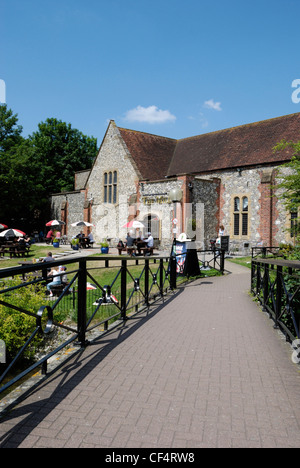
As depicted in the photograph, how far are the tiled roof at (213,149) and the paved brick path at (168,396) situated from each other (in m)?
20.5

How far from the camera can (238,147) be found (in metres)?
27.3

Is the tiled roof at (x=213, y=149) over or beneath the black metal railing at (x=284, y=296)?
over

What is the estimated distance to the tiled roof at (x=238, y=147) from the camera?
2473cm

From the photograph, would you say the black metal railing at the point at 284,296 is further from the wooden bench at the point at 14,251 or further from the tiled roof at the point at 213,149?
the wooden bench at the point at 14,251

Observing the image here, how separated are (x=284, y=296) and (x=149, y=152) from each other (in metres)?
25.8

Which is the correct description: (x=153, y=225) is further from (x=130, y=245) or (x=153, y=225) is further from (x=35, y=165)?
(x=35, y=165)

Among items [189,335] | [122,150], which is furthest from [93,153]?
[189,335]

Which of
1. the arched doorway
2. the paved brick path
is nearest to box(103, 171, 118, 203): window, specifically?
the arched doorway

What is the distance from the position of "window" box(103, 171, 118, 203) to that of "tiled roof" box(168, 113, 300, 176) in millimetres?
4796

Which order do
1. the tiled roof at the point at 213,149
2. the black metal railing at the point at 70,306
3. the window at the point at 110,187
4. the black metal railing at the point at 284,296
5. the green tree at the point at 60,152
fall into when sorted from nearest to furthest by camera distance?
the black metal railing at the point at 70,306
the black metal railing at the point at 284,296
the tiled roof at the point at 213,149
the window at the point at 110,187
the green tree at the point at 60,152

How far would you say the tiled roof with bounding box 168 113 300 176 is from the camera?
974 inches

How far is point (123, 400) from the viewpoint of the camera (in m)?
3.56

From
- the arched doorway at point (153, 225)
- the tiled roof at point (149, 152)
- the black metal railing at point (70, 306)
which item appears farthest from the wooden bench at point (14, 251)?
the black metal railing at point (70, 306)

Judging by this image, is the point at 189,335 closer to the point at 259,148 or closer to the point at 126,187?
the point at 259,148
